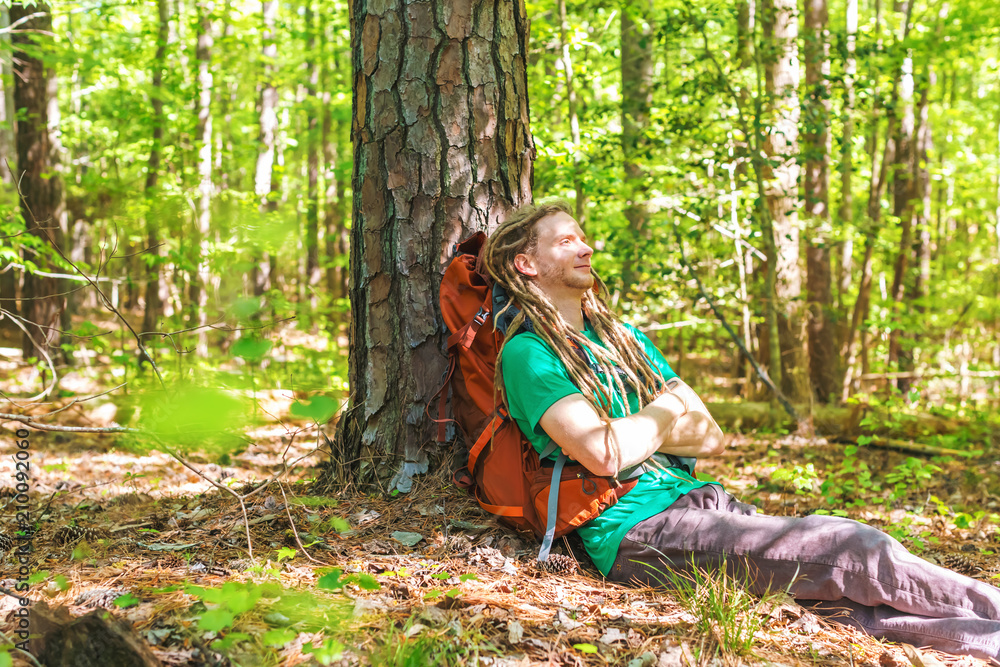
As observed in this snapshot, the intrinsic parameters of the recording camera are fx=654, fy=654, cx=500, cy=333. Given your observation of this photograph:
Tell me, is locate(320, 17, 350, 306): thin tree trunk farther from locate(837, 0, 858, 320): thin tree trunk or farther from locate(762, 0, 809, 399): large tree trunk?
locate(837, 0, 858, 320): thin tree trunk

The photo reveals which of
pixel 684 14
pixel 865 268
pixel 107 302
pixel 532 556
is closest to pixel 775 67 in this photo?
pixel 684 14

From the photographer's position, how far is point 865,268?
9.08 meters

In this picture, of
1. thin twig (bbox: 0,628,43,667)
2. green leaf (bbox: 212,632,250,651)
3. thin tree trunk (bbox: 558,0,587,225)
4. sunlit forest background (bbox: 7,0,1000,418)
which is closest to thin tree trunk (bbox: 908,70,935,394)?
sunlit forest background (bbox: 7,0,1000,418)

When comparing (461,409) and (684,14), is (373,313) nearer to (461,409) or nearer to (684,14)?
(461,409)

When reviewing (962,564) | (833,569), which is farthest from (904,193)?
(833,569)

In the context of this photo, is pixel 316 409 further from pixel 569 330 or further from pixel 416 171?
pixel 416 171

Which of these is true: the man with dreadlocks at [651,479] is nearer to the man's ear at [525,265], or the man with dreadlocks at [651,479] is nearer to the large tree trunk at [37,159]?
the man's ear at [525,265]

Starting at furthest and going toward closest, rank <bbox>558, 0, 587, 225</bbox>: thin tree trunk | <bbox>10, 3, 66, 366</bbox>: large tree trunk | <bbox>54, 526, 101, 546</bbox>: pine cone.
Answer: <bbox>10, 3, 66, 366</bbox>: large tree trunk, <bbox>558, 0, 587, 225</bbox>: thin tree trunk, <bbox>54, 526, 101, 546</bbox>: pine cone

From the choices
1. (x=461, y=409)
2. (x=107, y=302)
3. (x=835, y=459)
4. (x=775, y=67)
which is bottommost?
(x=835, y=459)

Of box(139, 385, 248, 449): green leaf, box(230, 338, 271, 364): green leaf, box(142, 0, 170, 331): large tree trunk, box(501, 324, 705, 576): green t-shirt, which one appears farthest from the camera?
box(142, 0, 170, 331): large tree trunk

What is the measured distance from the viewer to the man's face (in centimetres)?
283

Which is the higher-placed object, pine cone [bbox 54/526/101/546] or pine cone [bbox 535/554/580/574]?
pine cone [bbox 54/526/101/546]

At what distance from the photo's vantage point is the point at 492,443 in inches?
109

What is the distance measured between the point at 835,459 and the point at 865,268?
452cm
